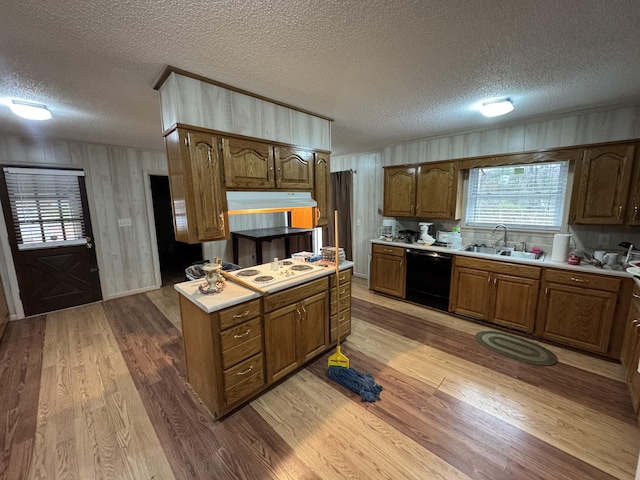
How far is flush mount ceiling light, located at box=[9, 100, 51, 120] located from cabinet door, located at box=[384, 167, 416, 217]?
4091 millimetres

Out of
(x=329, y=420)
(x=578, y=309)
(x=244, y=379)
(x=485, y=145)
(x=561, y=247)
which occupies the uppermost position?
(x=485, y=145)

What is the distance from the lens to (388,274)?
4062 millimetres

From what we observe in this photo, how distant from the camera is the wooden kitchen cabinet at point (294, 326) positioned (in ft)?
6.89

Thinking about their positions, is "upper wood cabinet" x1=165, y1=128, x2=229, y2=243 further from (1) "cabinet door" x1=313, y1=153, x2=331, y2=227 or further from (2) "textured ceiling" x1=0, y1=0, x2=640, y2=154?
(1) "cabinet door" x1=313, y1=153, x2=331, y2=227

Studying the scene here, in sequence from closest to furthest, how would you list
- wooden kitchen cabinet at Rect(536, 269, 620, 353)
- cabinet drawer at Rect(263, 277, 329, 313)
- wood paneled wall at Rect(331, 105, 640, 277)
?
1. cabinet drawer at Rect(263, 277, 329, 313)
2. wooden kitchen cabinet at Rect(536, 269, 620, 353)
3. wood paneled wall at Rect(331, 105, 640, 277)

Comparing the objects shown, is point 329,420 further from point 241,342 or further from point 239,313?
point 239,313

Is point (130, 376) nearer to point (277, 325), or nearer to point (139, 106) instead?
point (277, 325)

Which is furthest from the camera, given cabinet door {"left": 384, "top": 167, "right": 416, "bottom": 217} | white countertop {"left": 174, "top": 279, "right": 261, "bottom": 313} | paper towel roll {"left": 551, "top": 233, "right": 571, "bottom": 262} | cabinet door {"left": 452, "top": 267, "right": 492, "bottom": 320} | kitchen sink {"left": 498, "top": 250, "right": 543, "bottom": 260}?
cabinet door {"left": 384, "top": 167, "right": 416, "bottom": 217}

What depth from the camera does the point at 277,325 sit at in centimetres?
213

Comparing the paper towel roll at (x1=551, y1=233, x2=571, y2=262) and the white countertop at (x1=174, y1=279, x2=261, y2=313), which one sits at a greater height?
the paper towel roll at (x1=551, y1=233, x2=571, y2=262)

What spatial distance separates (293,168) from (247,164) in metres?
0.52

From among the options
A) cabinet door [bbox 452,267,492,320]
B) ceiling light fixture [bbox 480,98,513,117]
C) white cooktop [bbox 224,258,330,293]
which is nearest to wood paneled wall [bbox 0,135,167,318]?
white cooktop [bbox 224,258,330,293]

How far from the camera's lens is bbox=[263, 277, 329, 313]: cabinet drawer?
206 cm

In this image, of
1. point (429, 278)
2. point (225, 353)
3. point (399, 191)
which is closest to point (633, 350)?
point (429, 278)
